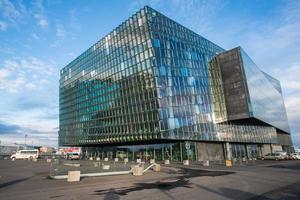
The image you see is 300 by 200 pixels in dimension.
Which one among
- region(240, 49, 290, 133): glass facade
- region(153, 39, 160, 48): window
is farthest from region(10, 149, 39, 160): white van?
region(240, 49, 290, 133): glass facade

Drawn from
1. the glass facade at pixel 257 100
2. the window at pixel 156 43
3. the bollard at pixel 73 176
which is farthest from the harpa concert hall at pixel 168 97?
the bollard at pixel 73 176

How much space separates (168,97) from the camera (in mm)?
50812

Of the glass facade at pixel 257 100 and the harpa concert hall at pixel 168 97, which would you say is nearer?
the harpa concert hall at pixel 168 97

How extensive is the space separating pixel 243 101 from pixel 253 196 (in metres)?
48.4

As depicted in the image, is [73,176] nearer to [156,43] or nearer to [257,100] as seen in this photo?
[156,43]

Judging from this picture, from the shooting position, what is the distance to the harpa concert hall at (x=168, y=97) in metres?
51.6

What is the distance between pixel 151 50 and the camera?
2058 inches

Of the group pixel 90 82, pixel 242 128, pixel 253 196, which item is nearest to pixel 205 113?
pixel 242 128

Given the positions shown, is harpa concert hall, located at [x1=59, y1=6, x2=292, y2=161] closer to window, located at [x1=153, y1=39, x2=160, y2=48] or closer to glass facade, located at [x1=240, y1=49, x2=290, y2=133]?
A: window, located at [x1=153, y1=39, x2=160, y2=48]

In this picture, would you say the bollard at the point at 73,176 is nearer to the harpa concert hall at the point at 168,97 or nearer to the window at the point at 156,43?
the harpa concert hall at the point at 168,97

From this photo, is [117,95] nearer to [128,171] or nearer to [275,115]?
[128,171]

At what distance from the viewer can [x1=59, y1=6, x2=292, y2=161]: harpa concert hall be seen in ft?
169

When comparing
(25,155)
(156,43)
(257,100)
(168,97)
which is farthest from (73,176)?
(25,155)

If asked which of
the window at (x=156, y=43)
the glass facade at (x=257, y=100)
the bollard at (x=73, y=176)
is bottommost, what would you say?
the bollard at (x=73, y=176)
